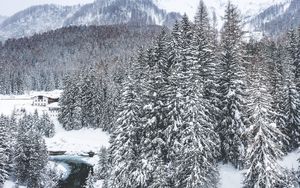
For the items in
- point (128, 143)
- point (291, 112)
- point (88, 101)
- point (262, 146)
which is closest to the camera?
point (262, 146)

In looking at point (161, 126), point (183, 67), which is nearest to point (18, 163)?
point (161, 126)

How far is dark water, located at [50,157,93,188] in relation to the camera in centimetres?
6550

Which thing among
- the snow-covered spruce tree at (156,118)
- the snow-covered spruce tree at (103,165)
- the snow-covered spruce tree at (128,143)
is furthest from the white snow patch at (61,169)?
the snow-covered spruce tree at (156,118)

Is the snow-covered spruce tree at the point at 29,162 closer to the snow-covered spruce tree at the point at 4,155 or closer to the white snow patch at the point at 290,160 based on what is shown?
the snow-covered spruce tree at the point at 4,155

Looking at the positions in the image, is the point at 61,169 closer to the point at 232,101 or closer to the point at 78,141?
the point at 78,141

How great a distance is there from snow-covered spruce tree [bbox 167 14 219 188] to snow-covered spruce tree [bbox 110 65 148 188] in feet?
13.1

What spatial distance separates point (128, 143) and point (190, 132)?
25.1ft

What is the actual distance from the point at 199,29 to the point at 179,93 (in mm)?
13269

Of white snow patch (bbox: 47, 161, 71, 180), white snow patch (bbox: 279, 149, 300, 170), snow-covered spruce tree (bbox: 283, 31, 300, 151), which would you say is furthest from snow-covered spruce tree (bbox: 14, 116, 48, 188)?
snow-covered spruce tree (bbox: 283, 31, 300, 151)

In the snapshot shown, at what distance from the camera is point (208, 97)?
41625 millimetres

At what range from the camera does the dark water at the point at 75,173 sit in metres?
65.5

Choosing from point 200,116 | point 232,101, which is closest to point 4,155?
point 200,116

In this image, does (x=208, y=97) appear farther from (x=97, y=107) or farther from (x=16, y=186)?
(x=97, y=107)

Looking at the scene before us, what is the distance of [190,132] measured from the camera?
34.6m
